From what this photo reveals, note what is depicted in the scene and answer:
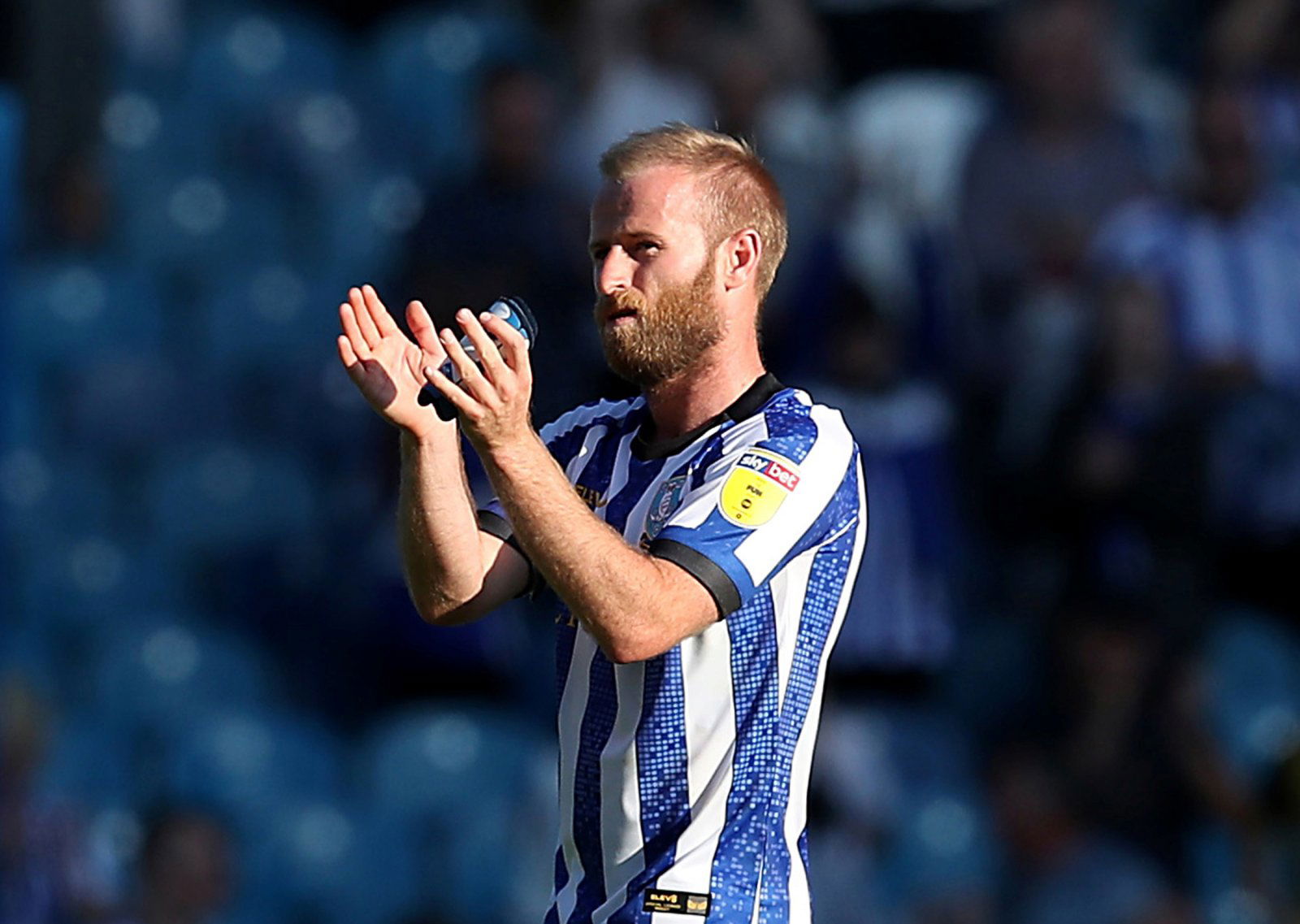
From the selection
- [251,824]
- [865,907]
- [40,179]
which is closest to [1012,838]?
[865,907]

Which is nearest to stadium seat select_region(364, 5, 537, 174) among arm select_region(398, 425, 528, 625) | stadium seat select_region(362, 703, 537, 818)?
stadium seat select_region(362, 703, 537, 818)

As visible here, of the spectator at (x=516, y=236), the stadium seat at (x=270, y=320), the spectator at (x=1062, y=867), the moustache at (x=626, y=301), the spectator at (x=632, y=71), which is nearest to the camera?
the moustache at (x=626, y=301)

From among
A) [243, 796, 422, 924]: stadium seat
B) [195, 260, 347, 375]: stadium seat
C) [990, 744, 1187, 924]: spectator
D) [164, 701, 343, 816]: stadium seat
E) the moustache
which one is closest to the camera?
the moustache

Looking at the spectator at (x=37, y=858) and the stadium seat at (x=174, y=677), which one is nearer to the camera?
the spectator at (x=37, y=858)

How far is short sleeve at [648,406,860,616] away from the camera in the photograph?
3367 mm

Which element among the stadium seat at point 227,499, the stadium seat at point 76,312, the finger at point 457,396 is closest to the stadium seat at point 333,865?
the stadium seat at point 227,499

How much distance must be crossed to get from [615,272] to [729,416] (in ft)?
1.06

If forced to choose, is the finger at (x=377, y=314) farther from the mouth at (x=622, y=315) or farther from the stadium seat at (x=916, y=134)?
the stadium seat at (x=916, y=134)

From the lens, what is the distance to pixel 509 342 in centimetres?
326

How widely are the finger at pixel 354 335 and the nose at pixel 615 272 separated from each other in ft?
1.34

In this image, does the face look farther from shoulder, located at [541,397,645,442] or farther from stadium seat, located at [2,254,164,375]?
stadium seat, located at [2,254,164,375]

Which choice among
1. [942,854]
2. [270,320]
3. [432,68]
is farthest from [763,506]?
[432,68]

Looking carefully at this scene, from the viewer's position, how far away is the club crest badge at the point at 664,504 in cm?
355

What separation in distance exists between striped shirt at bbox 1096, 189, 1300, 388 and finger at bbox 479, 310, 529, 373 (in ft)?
19.3
